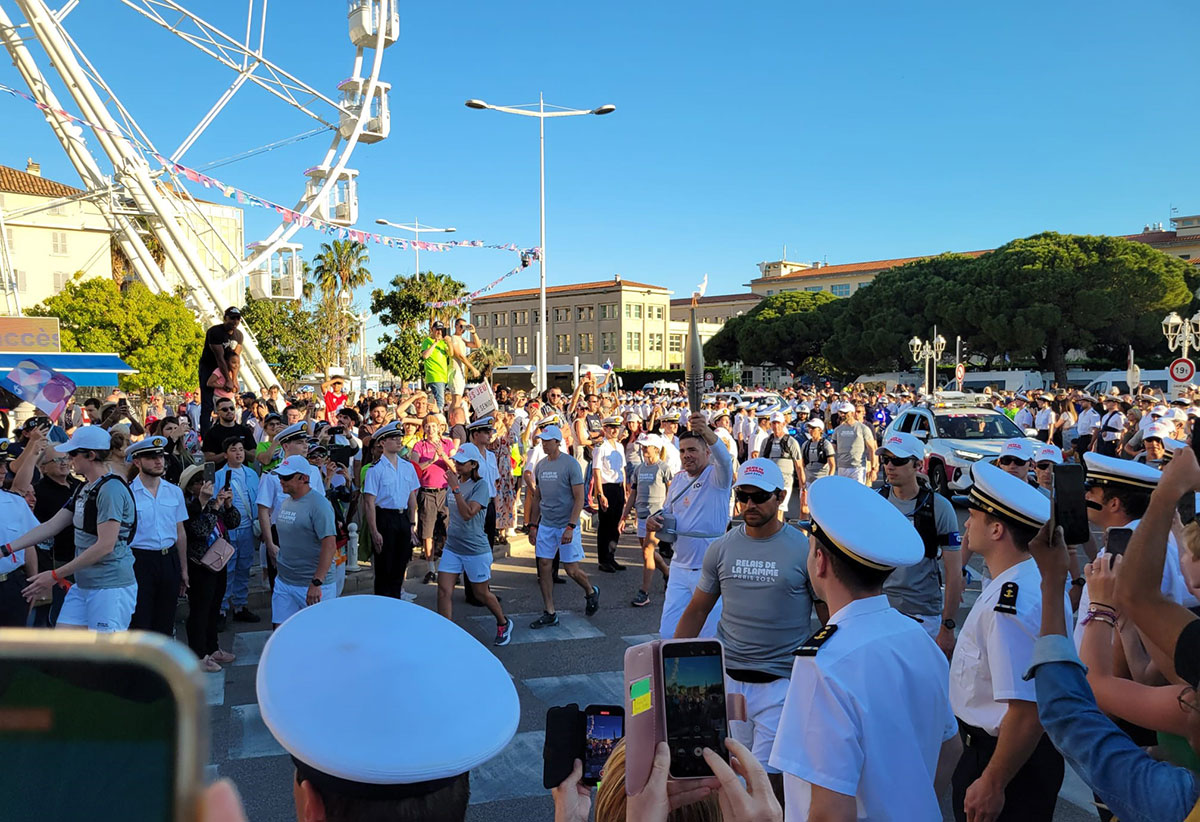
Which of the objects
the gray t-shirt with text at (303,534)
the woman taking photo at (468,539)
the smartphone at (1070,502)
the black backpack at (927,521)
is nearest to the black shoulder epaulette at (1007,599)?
the smartphone at (1070,502)

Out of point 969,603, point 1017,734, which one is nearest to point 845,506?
point 1017,734

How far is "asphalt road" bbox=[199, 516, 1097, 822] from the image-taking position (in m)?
4.38

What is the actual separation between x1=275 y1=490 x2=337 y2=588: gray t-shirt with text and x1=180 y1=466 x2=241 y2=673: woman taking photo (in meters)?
0.95

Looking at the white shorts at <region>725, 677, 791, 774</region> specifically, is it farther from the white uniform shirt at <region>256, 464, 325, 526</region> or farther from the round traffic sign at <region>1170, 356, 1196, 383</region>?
the round traffic sign at <region>1170, 356, 1196, 383</region>

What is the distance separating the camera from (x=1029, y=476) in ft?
25.6

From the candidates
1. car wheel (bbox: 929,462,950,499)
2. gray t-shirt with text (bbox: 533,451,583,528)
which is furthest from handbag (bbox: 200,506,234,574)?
car wheel (bbox: 929,462,950,499)

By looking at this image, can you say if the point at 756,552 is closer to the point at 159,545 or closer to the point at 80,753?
the point at 80,753

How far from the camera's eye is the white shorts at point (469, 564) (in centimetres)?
719

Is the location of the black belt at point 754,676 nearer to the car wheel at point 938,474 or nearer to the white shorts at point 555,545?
the white shorts at point 555,545

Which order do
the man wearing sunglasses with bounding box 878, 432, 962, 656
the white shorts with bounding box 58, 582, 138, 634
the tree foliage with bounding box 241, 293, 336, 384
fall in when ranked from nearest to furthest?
the man wearing sunglasses with bounding box 878, 432, 962, 656
the white shorts with bounding box 58, 582, 138, 634
the tree foliage with bounding box 241, 293, 336, 384

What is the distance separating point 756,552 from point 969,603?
521 cm

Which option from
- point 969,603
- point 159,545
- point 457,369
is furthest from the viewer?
point 457,369

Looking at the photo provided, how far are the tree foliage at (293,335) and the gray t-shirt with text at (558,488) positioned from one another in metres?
46.5

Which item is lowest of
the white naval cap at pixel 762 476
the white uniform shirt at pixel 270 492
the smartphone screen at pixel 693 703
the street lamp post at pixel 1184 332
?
the white uniform shirt at pixel 270 492
